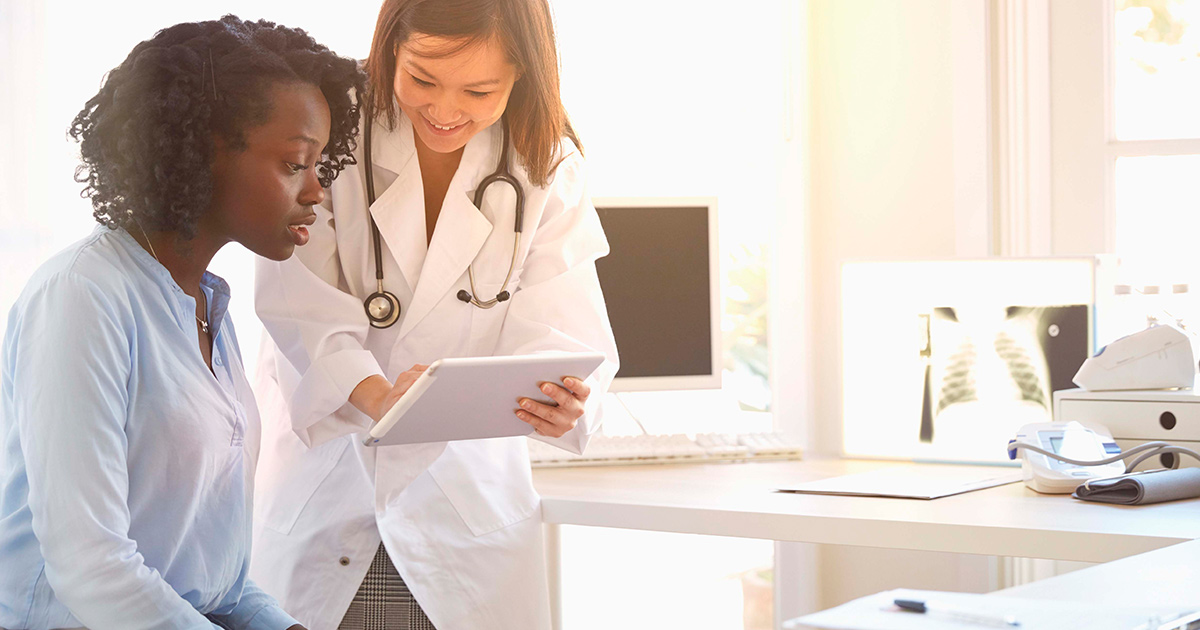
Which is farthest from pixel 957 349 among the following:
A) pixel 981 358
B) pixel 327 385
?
pixel 327 385

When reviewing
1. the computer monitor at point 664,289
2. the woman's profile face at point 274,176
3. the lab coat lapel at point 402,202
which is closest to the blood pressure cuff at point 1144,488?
the computer monitor at point 664,289

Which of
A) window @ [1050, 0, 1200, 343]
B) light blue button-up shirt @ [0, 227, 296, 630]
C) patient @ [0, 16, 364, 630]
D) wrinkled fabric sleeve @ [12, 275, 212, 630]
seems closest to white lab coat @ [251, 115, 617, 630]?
patient @ [0, 16, 364, 630]

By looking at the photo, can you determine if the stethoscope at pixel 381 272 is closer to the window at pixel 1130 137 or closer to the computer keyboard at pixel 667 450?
the computer keyboard at pixel 667 450

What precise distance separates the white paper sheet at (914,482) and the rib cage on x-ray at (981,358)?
0.45ft

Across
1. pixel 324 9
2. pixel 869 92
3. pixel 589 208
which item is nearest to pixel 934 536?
pixel 589 208

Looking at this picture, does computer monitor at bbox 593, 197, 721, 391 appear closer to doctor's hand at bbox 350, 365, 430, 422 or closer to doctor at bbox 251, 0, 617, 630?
doctor at bbox 251, 0, 617, 630

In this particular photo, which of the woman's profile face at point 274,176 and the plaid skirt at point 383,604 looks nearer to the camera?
the woman's profile face at point 274,176

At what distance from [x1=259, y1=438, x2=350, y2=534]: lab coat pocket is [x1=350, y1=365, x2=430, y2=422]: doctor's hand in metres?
0.12

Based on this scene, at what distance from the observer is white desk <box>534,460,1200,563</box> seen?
130cm

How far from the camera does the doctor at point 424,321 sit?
1.41 m

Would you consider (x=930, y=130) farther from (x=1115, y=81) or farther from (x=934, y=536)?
(x=934, y=536)

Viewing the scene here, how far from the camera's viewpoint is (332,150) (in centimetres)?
129

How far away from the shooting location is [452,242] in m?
1.48

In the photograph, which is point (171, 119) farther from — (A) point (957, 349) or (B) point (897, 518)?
(A) point (957, 349)
